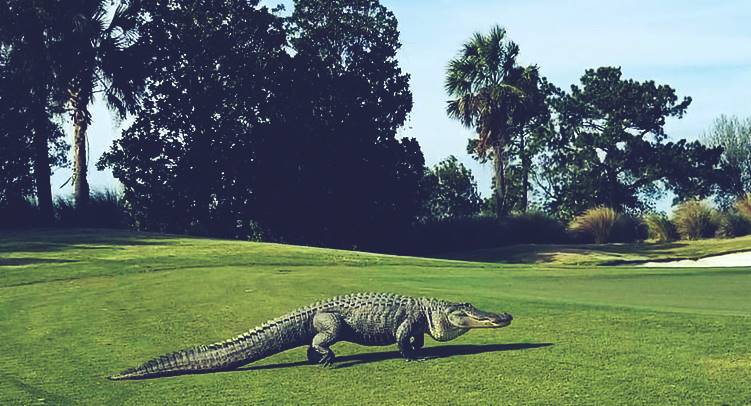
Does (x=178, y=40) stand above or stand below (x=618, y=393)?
above

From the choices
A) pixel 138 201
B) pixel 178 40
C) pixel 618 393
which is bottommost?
pixel 618 393

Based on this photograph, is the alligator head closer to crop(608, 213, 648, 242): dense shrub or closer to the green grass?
the green grass

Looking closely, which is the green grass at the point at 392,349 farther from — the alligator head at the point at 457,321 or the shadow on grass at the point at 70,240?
the shadow on grass at the point at 70,240

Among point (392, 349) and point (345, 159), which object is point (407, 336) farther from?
point (345, 159)

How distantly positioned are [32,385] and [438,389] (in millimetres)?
3031

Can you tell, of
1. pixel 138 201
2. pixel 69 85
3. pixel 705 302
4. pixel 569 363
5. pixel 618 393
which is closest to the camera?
pixel 618 393

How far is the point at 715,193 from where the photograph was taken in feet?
180

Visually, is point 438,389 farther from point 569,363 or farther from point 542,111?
point 542,111

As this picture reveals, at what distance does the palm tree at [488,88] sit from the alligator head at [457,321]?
38693mm

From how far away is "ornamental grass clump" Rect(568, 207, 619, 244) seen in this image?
129ft

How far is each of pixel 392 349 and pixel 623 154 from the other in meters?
46.3

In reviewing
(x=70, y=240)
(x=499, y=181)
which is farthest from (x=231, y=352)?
(x=499, y=181)

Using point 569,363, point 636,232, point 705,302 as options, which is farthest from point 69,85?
point 569,363

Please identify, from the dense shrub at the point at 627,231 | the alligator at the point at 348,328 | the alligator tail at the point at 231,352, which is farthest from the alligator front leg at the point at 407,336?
the dense shrub at the point at 627,231
